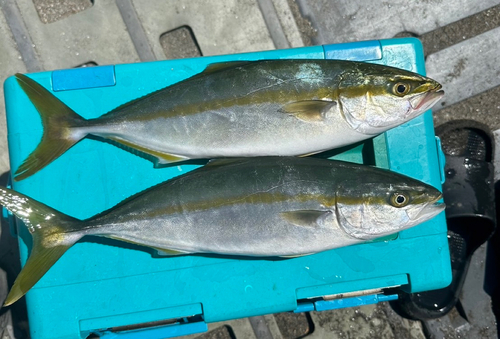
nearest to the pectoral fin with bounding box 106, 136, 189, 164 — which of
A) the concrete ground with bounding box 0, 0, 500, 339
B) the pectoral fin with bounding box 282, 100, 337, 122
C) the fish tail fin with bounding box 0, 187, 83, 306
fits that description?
the fish tail fin with bounding box 0, 187, 83, 306

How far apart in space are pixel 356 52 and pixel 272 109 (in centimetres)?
62

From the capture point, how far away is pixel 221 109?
6.03 feet

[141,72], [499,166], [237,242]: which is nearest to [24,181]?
[141,72]

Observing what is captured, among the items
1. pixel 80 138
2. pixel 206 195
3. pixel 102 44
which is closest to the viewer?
pixel 206 195

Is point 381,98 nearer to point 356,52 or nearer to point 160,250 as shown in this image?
point 356,52

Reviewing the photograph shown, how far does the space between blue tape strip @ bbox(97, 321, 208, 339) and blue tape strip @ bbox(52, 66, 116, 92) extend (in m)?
1.30

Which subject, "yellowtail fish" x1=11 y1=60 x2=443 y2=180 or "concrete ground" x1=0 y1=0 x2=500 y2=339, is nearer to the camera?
"yellowtail fish" x1=11 y1=60 x2=443 y2=180

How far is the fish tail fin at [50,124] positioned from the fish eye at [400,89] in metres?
1.45

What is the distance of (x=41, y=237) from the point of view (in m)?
1.88

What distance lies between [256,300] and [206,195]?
0.65m

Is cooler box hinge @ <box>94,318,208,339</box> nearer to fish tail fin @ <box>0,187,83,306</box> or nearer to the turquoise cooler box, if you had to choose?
the turquoise cooler box

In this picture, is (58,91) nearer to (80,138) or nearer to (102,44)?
(80,138)

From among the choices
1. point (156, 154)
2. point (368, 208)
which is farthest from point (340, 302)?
point (156, 154)

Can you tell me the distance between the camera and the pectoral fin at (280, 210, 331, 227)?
1.76 m
